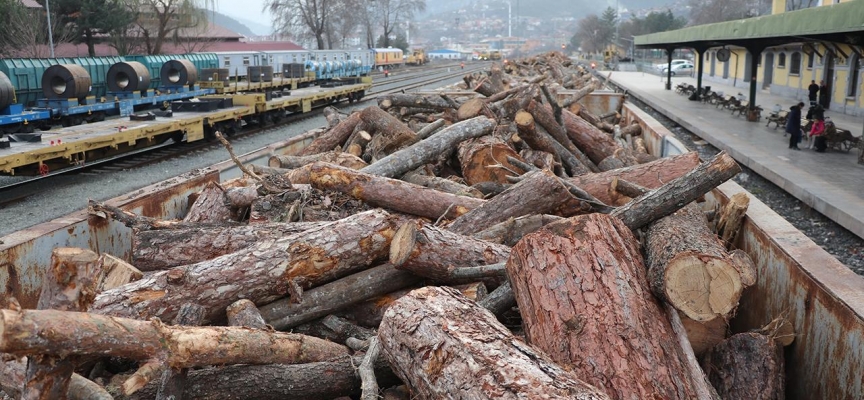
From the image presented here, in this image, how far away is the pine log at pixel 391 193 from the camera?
7.19m

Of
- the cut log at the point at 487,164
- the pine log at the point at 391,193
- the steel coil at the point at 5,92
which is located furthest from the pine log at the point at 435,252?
the steel coil at the point at 5,92

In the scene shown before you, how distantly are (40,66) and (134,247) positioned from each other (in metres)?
17.3

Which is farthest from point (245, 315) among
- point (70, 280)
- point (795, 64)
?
point (795, 64)

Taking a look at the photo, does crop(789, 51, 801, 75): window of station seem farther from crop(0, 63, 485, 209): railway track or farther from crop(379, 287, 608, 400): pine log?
crop(379, 287, 608, 400): pine log

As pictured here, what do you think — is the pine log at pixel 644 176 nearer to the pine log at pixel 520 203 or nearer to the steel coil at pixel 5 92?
the pine log at pixel 520 203

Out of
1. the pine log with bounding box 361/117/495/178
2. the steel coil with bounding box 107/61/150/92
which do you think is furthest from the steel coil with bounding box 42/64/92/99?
the pine log with bounding box 361/117/495/178

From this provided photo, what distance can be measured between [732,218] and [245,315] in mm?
4999

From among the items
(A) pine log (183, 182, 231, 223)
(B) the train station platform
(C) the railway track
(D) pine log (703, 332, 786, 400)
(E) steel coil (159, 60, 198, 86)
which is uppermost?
(E) steel coil (159, 60, 198, 86)

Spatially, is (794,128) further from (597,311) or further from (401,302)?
(401,302)

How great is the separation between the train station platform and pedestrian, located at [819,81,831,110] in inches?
19.2

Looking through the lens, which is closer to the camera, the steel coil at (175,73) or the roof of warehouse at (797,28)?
the roof of warehouse at (797,28)

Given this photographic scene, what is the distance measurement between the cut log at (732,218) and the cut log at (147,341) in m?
4.54

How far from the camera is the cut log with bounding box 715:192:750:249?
721 cm

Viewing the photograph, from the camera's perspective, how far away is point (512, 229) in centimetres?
620
